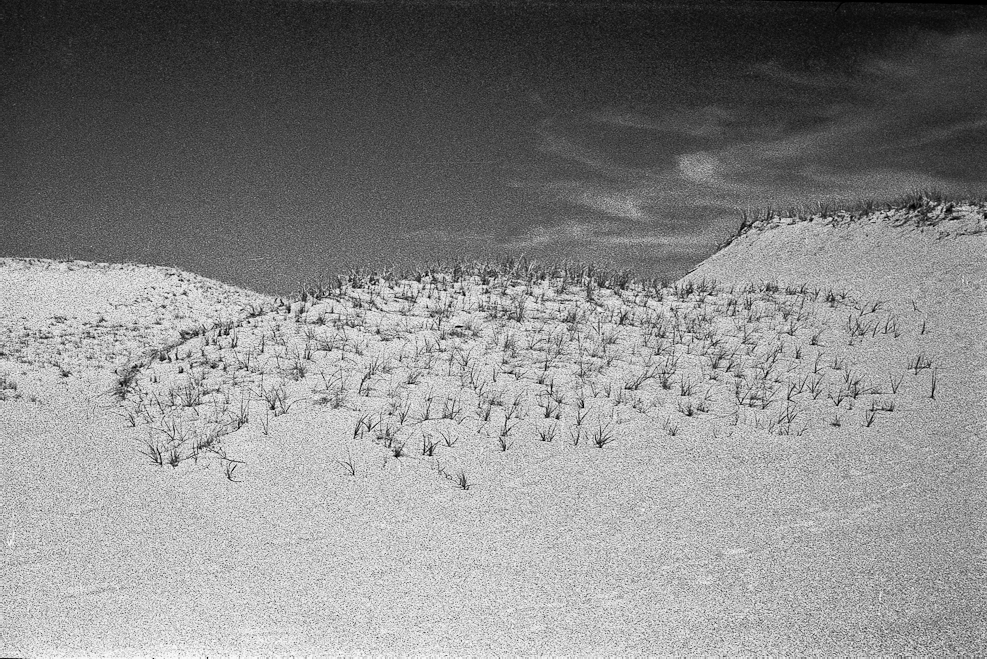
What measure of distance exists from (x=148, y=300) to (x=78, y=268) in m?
6.23

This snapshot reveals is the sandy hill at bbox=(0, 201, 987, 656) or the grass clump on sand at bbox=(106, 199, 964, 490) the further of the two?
the grass clump on sand at bbox=(106, 199, 964, 490)

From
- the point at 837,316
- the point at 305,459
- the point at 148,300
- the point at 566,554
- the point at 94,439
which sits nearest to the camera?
the point at 566,554

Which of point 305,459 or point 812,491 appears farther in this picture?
point 305,459

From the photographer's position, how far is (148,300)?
29.3 metres

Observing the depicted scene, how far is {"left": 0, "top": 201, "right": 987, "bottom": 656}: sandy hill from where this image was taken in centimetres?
439

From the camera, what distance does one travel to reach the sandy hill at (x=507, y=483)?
439cm

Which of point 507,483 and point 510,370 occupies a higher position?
point 510,370

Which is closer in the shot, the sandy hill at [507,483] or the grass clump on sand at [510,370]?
the sandy hill at [507,483]

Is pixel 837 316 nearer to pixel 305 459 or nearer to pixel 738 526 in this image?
pixel 738 526

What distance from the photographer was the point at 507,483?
634 centimetres

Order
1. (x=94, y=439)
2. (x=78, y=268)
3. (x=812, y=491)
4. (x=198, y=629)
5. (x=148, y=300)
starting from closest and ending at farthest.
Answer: (x=198, y=629) < (x=812, y=491) < (x=94, y=439) < (x=148, y=300) < (x=78, y=268)

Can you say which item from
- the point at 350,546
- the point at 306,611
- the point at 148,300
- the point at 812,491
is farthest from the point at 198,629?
the point at 148,300

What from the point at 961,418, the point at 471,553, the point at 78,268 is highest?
the point at 78,268

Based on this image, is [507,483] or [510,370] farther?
[510,370]
